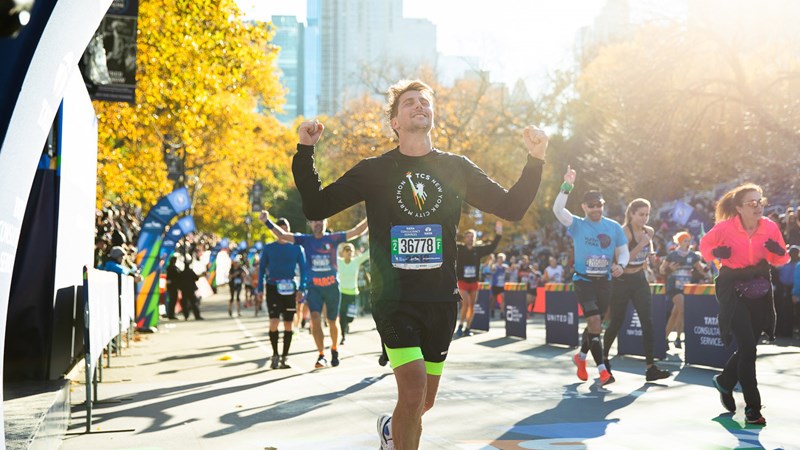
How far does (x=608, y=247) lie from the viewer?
11.3m

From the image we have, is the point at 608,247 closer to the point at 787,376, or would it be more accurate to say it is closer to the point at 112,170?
the point at 787,376

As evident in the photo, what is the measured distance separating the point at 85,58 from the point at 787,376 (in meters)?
9.82

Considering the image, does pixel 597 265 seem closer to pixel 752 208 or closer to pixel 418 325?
pixel 752 208

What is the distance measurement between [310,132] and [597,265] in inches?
266

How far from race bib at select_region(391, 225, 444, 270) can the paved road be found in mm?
2333

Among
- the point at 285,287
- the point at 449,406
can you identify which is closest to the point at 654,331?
the point at 285,287

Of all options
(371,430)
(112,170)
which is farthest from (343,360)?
(112,170)

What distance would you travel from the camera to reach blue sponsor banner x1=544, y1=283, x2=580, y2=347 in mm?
17391

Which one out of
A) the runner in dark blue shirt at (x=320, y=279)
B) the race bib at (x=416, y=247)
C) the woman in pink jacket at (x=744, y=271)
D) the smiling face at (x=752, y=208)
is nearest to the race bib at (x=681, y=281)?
the runner in dark blue shirt at (x=320, y=279)

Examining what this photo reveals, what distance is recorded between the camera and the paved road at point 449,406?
25.2ft

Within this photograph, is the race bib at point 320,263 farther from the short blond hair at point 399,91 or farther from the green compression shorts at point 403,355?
the green compression shorts at point 403,355

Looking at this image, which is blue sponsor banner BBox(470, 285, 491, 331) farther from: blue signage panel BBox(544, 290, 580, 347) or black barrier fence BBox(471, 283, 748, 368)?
blue signage panel BBox(544, 290, 580, 347)

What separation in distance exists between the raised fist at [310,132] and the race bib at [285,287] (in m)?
9.23

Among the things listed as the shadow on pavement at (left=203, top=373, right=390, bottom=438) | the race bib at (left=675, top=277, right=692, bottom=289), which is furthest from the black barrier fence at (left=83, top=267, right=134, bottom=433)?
the race bib at (left=675, top=277, right=692, bottom=289)
